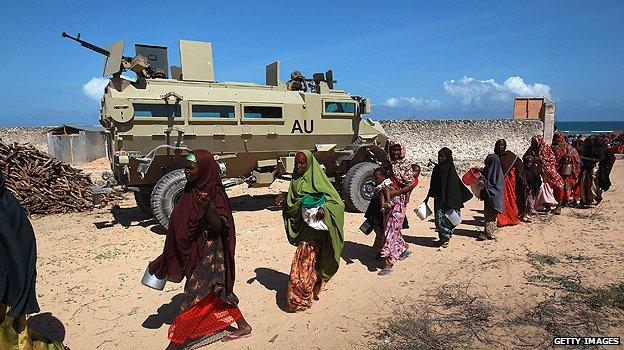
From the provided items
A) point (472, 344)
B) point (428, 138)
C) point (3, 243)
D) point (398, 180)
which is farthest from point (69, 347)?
point (428, 138)

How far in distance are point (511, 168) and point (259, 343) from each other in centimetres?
540

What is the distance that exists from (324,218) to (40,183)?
754cm

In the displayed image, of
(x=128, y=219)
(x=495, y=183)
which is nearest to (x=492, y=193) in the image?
(x=495, y=183)

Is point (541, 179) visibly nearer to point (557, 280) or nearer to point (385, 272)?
point (557, 280)

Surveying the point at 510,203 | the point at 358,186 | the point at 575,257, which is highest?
the point at 358,186

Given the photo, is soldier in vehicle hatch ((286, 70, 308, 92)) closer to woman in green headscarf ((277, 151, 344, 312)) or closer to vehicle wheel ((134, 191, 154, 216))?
vehicle wheel ((134, 191, 154, 216))

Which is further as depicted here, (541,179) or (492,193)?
(541,179)

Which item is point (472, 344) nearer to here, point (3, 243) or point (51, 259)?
point (3, 243)

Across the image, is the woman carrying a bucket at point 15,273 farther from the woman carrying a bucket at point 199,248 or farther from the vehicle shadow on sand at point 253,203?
the vehicle shadow on sand at point 253,203

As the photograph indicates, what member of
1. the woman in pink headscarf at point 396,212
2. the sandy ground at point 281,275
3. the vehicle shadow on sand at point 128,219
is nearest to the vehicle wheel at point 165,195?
the sandy ground at point 281,275

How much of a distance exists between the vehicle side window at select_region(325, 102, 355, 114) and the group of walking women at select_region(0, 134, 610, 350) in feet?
10.8

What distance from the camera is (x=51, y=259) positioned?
569cm

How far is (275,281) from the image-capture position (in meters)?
4.81

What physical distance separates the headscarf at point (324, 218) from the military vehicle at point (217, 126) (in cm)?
345
